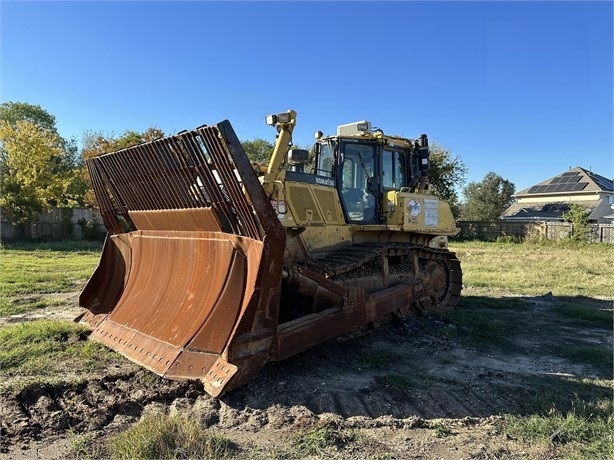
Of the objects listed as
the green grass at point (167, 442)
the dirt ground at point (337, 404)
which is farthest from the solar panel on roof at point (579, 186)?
the green grass at point (167, 442)

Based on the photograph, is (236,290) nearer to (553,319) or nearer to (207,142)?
(207,142)

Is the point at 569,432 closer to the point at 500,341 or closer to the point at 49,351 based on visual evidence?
the point at 500,341

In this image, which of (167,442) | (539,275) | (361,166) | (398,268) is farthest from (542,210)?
(167,442)

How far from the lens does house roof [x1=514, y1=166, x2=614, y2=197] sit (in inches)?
1597

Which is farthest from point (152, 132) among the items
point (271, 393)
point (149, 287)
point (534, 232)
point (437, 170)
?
point (271, 393)

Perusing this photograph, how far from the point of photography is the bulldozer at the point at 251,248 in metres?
4.40

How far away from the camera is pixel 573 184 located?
42.1m

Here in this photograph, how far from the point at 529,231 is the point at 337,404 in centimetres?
2875

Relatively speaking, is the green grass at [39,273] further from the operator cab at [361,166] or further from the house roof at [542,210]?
the house roof at [542,210]

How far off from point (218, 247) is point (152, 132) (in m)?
26.2

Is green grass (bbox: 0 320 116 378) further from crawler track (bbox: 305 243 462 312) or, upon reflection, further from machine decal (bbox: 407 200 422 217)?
machine decal (bbox: 407 200 422 217)

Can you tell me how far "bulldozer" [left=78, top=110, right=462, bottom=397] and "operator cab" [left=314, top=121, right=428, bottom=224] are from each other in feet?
0.06

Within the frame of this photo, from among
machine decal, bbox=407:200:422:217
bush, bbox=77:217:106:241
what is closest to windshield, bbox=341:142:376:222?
machine decal, bbox=407:200:422:217

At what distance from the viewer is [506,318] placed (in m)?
8.16
